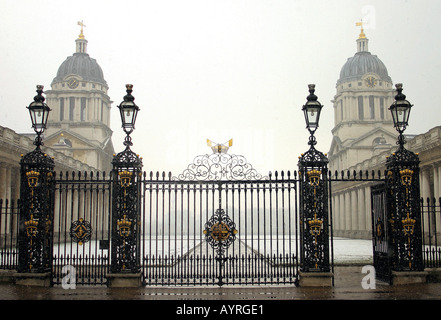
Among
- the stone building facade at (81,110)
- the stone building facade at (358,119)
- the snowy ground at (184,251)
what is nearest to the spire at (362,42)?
the stone building facade at (358,119)

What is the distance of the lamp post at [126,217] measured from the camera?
1348 cm

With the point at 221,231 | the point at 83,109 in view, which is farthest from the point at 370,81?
the point at 221,231

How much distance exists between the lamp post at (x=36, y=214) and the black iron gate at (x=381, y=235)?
9.52 meters

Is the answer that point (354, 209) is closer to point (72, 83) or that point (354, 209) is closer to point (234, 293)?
point (72, 83)

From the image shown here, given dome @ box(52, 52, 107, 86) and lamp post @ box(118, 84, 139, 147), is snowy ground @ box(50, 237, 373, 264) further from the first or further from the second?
dome @ box(52, 52, 107, 86)

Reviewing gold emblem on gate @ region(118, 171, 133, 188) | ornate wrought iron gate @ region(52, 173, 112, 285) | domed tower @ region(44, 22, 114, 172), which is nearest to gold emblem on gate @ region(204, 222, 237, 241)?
gold emblem on gate @ region(118, 171, 133, 188)

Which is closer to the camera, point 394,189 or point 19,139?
point 394,189

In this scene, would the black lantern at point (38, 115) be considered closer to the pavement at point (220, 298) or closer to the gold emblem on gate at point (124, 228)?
the gold emblem on gate at point (124, 228)

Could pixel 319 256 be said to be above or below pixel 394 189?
below

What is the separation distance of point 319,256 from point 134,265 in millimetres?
5026

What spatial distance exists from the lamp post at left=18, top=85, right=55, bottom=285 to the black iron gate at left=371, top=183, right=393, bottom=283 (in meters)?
9.52
